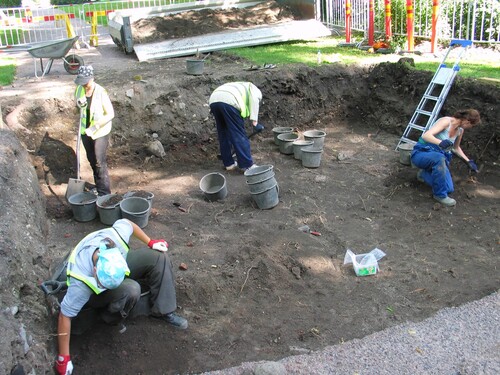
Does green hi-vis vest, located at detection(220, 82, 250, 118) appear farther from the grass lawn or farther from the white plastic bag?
the grass lawn

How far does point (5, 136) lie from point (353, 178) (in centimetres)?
533

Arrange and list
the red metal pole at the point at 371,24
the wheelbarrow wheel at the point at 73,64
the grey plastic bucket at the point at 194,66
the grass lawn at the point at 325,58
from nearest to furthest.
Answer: the grass lawn at the point at 325,58 → the grey plastic bucket at the point at 194,66 → the wheelbarrow wheel at the point at 73,64 → the red metal pole at the point at 371,24

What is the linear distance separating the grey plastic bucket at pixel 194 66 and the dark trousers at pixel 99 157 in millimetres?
3245

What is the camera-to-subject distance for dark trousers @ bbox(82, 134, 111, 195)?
7.24 meters

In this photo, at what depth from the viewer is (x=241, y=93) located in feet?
25.8

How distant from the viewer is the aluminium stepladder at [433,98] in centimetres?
878

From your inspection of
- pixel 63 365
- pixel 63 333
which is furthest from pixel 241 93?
pixel 63 365

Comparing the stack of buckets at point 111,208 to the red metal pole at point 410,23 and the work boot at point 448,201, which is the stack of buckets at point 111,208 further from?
the red metal pole at point 410,23

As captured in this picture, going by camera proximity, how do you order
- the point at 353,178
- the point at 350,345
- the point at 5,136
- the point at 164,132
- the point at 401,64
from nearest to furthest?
1. the point at 350,345
2. the point at 5,136
3. the point at 353,178
4. the point at 164,132
5. the point at 401,64

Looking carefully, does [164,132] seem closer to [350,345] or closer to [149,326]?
[149,326]

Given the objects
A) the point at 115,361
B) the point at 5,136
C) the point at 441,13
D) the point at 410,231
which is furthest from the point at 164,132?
the point at 441,13

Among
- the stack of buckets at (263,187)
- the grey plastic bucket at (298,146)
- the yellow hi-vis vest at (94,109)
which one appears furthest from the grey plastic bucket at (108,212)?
the grey plastic bucket at (298,146)

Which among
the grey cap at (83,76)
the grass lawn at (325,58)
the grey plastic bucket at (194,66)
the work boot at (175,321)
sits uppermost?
the grey cap at (83,76)

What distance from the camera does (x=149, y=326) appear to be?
15.8 ft
